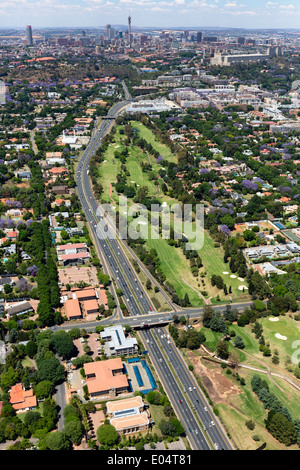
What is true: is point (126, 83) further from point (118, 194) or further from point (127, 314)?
point (127, 314)

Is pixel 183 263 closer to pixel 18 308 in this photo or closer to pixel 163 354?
pixel 163 354

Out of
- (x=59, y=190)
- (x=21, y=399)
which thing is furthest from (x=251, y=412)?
(x=59, y=190)

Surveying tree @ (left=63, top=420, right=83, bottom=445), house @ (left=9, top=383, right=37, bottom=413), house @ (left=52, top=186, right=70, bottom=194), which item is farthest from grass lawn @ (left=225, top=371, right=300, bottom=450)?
house @ (left=52, top=186, right=70, bottom=194)

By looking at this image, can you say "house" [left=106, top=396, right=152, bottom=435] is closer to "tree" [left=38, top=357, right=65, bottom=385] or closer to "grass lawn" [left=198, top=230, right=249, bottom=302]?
"tree" [left=38, top=357, right=65, bottom=385]

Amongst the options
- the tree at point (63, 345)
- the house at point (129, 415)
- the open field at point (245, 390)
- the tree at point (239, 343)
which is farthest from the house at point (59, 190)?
the house at point (129, 415)

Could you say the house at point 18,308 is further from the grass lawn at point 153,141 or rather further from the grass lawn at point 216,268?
the grass lawn at point 153,141

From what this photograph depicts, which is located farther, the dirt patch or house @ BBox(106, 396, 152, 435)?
the dirt patch

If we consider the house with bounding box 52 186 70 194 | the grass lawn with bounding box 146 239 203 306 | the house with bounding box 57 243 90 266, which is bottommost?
the grass lawn with bounding box 146 239 203 306
